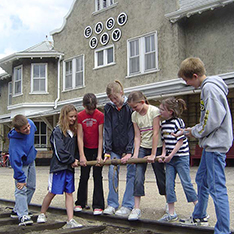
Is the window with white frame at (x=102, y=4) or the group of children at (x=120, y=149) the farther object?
the window with white frame at (x=102, y=4)

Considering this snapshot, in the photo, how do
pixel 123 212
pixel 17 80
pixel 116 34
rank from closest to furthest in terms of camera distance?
pixel 123 212, pixel 116 34, pixel 17 80

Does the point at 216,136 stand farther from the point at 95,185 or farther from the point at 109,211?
the point at 95,185

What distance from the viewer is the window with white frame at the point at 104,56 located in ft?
55.4

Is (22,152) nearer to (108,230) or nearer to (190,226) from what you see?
(108,230)

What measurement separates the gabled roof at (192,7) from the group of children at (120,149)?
30.8ft

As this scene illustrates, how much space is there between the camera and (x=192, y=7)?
13.3m

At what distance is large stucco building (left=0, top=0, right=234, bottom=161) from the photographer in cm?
1344

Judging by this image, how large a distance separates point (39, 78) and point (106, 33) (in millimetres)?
5133

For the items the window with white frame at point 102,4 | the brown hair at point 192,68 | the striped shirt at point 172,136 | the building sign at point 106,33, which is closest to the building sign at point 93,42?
the building sign at point 106,33

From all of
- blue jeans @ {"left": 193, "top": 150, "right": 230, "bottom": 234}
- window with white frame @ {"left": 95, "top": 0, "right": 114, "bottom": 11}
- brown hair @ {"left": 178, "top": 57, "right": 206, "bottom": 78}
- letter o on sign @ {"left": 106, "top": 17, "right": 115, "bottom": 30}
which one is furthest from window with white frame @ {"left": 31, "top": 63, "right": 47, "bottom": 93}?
blue jeans @ {"left": 193, "top": 150, "right": 230, "bottom": 234}

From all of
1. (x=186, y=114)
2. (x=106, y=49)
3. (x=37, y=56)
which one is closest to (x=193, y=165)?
(x=186, y=114)

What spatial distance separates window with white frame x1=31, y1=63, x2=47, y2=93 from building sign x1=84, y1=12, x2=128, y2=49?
3.44 meters

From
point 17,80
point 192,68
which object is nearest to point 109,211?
point 192,68

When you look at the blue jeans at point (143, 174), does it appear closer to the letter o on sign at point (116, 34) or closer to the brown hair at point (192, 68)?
the brown hair at point (192, 68)
